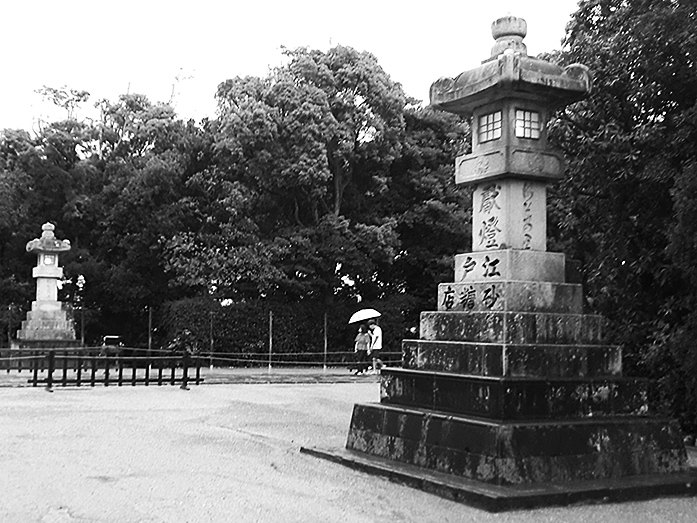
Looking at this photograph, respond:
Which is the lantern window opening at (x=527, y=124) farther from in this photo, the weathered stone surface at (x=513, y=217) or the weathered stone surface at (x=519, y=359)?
the weathered stone surface at (x=519, y=359)

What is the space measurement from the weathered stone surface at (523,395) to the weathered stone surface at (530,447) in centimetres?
14

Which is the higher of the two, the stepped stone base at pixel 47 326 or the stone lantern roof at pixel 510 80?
the stone lantern roof at pixel 510 80

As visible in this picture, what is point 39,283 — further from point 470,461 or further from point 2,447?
point 470,461

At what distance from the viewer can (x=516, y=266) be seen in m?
8.11

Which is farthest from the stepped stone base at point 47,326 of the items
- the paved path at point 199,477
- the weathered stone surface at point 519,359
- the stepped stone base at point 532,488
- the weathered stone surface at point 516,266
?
the weathered stone surface at point 516,266

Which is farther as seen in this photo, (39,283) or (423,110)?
(423,110)

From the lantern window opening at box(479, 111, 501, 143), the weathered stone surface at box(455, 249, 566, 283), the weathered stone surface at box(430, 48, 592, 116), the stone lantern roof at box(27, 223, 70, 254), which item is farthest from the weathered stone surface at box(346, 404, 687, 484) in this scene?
the stone lantern roof at box(27, 223, 70, 254)

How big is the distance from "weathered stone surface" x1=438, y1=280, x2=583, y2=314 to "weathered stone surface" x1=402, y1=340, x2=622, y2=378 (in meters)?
0.40

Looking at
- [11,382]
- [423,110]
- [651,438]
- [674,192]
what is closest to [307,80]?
[423,110]

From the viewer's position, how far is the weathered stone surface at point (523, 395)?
24.3ft

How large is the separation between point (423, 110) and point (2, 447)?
69.7 feet

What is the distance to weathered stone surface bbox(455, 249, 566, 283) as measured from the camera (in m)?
8.11

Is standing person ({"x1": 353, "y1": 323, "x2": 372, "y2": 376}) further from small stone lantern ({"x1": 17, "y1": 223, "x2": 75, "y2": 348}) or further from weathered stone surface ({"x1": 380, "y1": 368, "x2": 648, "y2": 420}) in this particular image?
weathered stone surface ({"x1": 380, "y1": 368, "x2": 648, "y2": 420})

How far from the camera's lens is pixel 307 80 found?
2623 centimetres
